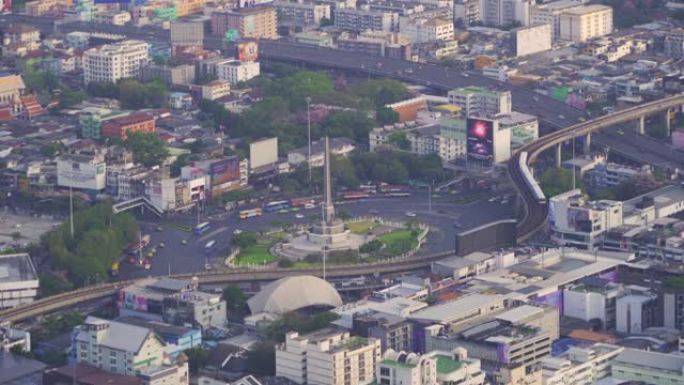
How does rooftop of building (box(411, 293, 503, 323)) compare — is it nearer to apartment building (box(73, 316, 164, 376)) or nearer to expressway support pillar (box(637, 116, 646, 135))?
apartment building (box(73, 316, 164, 376))

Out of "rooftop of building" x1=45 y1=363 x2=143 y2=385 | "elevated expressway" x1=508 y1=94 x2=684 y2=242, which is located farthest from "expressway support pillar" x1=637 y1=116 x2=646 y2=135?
"rooftop of building" x1=45 y1=363 x2=143 y2=385

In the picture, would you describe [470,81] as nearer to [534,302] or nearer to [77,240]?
[77,240]

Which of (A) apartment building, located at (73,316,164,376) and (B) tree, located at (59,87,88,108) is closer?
(A) apartment building, located at (73,316,164,376)

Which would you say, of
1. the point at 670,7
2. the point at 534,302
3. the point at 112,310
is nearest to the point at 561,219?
the point at 534,302

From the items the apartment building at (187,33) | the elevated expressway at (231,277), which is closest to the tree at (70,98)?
the apartment building at (187,33)

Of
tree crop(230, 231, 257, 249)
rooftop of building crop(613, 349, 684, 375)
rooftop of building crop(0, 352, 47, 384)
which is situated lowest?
tree crop(230, 231, 257, 249)

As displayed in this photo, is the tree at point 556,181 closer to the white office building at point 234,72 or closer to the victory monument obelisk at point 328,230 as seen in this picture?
the victory monument obelisk at point 328,230
